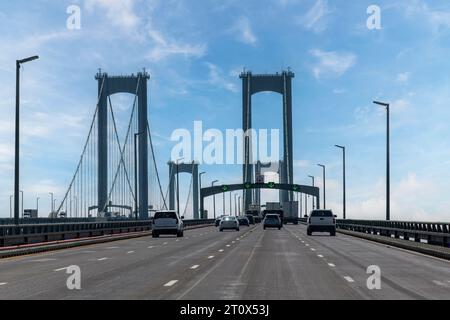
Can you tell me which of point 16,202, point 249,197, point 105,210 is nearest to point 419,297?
point 16,202

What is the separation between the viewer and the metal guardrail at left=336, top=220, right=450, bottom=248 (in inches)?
1350

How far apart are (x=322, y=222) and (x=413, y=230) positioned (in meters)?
18.2

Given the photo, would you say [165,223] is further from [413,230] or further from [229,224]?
[229,224]

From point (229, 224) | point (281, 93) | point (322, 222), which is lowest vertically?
point (229, 224)

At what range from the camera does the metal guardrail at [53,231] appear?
118 feet

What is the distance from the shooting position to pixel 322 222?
58.8 m

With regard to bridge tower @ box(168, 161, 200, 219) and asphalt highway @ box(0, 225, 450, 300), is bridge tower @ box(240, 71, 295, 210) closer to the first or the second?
bridge tower @ box(168, 161, 200, 219)

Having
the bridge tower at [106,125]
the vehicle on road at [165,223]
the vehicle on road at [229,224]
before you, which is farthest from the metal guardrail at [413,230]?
the bridge tower at [106,125]

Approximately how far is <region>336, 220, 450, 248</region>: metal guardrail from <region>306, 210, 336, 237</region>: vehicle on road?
2750 mm

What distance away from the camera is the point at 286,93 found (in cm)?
14550

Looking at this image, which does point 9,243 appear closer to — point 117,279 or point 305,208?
point 117,279

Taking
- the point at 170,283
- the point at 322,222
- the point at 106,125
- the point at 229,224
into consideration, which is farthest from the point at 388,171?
the point at 106,125

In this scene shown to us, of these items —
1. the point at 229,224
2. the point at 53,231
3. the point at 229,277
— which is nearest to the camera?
the point at 229,277

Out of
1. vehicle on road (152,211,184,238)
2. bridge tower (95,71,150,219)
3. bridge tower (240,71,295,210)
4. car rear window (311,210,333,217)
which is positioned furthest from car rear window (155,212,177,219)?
bridge tower (240,71,295,210)
